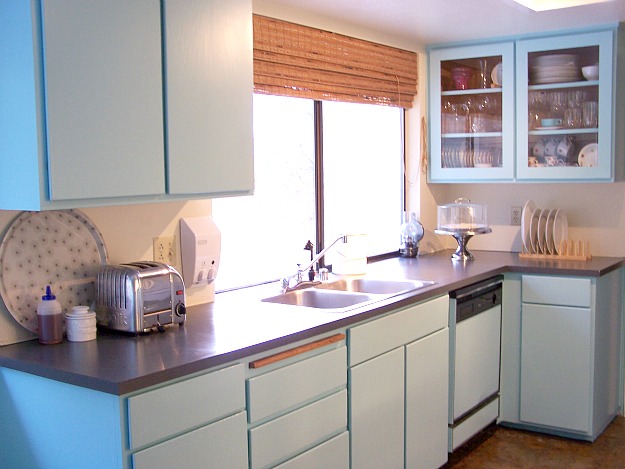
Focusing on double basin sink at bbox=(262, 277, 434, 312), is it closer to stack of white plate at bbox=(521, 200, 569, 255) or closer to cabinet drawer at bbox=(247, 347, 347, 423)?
cabinet drawer at bbox=(247, 347, 347, 423)

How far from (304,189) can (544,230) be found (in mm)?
1484

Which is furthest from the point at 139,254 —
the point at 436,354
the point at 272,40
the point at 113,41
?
the point at 436,354

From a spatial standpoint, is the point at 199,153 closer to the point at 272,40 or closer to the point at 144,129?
the point at 144,129

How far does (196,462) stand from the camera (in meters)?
2.17

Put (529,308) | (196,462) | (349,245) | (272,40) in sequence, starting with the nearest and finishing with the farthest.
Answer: (196,462) → (272,40) → (349,245) → (529,308)

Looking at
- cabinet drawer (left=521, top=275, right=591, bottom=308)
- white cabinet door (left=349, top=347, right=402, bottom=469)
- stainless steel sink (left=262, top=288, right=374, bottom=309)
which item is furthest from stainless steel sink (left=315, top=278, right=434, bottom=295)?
cabinet drawer (left=521, top=275, right=591, bottom=308)

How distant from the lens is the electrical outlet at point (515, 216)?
15.3ft

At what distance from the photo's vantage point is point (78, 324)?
2379 mm

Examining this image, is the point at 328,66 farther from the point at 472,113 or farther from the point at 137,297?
the point at 137,297

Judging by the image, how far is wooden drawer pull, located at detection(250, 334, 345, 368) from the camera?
2395mm

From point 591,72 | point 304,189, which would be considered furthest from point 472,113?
point 304,189

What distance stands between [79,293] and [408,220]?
95.8 inches

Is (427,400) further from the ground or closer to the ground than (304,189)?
closer to the ground

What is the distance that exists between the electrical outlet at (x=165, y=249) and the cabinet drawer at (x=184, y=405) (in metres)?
0.70
